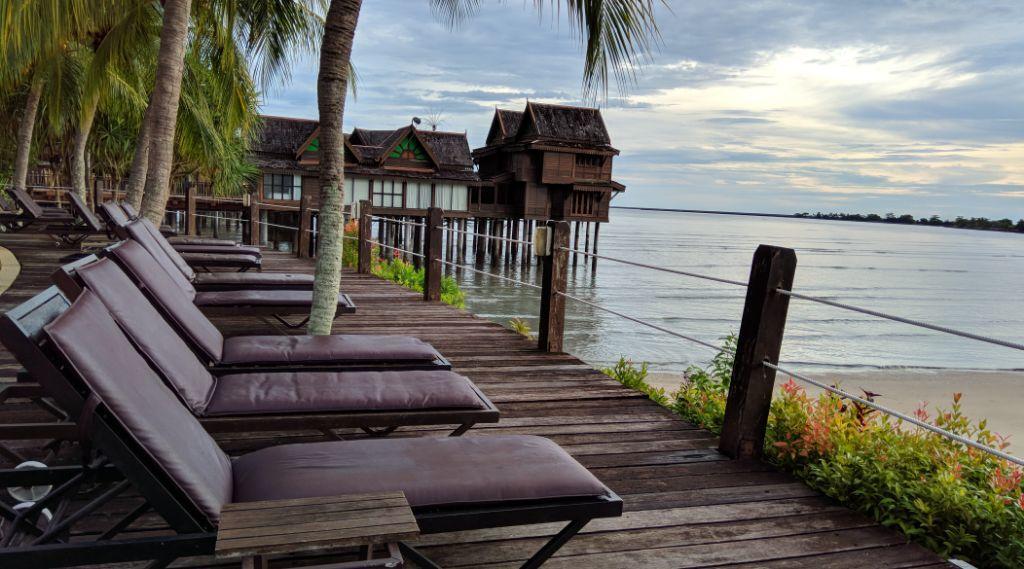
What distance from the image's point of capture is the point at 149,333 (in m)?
2.79

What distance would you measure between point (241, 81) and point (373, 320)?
954cm

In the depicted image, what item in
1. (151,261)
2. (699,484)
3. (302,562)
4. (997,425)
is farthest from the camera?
(997,425)

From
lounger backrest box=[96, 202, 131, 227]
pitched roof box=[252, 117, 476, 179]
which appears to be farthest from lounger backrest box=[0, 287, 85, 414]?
pitched roof box=[252, 117, 476, 179]

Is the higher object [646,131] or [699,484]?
[646,131]

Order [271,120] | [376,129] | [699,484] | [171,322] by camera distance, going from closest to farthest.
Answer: [699,484] < [171,322] < [271,120] < [376,129]

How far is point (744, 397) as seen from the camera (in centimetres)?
356

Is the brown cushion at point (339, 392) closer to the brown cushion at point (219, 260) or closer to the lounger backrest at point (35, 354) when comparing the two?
the lounger backrest at point (35, 354)

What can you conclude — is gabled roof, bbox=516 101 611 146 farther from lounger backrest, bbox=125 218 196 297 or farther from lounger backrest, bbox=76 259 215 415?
lounger backrest, bbox=76 259 215 415

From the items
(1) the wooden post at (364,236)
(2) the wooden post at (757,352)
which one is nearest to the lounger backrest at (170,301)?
(2) the wooden post at (757,352)

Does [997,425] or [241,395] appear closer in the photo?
[241,395]

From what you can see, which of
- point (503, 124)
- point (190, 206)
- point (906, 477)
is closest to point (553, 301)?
point (906, 477)

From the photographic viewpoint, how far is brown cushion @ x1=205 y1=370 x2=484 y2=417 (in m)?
2.92

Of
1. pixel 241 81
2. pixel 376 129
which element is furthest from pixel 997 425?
pixel 376 129

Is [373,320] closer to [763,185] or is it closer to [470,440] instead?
[470,440]
